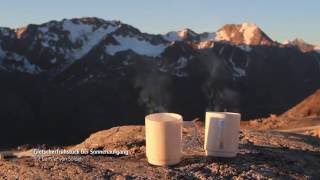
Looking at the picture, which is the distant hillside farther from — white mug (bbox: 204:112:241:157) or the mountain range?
the mountain range

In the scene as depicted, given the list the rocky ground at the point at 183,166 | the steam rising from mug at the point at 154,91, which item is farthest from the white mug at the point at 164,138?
the steam rising from mug at the point at 154,91

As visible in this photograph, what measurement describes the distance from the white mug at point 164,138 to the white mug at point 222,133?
1.90 ft

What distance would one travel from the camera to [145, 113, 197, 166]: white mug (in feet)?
29.5

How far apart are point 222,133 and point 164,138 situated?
101cm

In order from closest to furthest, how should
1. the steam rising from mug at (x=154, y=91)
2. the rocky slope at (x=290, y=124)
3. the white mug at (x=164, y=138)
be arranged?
the white mug at (x=164, y=138)
the rocky slope at (x=290, y=124)
the steam rising from mug at (x=154, y=91)

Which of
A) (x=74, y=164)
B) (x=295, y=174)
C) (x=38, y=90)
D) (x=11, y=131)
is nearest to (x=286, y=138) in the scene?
(x=295, y=174)

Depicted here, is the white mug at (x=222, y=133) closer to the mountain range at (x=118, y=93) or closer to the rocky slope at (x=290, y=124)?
the rocky slope at (x=290, y=124)

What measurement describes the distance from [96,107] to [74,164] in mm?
147606

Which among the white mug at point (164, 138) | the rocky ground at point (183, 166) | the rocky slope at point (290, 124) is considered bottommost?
the rocky slope at point (290, 124)

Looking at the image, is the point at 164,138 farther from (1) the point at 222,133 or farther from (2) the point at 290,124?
(2) the point at 290,124

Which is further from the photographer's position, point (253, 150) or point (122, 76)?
point (122, 76)

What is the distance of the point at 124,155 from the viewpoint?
10.4 m

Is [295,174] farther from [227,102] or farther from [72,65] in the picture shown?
[72,65]

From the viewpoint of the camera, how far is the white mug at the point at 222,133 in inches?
370
